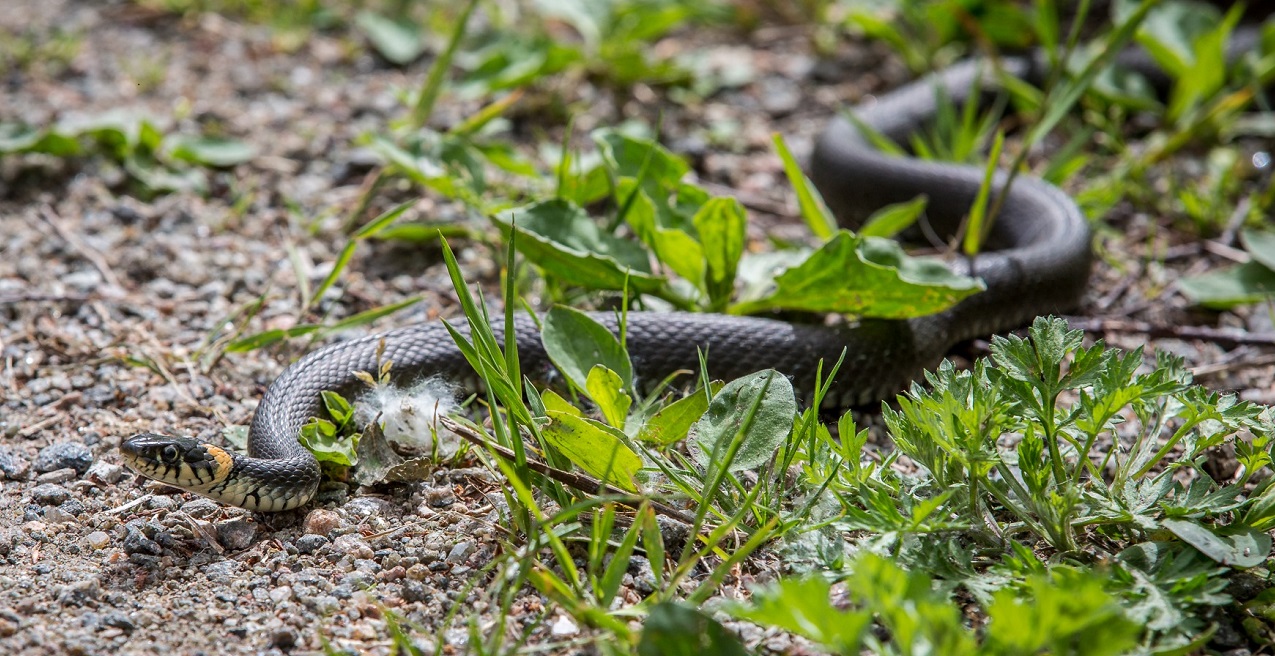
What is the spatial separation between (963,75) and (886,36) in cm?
61

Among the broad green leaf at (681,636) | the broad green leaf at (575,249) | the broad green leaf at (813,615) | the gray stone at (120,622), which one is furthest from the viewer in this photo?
the broad green leaf at (575,249)

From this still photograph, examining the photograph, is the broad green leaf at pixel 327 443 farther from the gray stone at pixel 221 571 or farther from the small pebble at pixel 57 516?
the small pebble at pixel 57 516

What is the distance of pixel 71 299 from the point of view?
4852mm

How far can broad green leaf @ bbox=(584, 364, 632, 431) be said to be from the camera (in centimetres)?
351

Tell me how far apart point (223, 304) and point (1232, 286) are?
467 cm

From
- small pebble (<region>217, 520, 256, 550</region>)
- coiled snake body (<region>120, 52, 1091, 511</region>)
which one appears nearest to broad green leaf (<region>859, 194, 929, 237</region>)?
coiled snake body (<region>120, 52, 1091, 511</region>)

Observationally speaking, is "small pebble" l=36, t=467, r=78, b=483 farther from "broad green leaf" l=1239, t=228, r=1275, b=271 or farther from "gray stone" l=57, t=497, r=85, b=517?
"broad green leaf" l=1239, t=228, r=1275, b=271

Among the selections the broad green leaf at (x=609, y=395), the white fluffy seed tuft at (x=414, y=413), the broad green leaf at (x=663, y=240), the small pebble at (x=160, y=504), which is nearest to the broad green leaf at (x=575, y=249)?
the broad green leaf at (x=663, y=240)

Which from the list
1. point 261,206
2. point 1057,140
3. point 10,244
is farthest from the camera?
point 1057,140

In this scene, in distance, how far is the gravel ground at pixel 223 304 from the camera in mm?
3223

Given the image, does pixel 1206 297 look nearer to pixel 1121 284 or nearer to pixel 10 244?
pixel 1121 284

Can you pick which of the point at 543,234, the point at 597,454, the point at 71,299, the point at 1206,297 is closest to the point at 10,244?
the point at 71,299

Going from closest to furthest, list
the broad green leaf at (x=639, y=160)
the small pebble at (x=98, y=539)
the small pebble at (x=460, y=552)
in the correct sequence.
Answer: the small pebble at (x=460, y=552) → the small pebble at (x=98, y=539) → the broad green leaf at (x=639, y=160)

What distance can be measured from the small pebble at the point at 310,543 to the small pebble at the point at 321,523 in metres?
0.04
